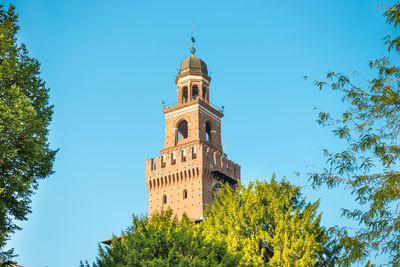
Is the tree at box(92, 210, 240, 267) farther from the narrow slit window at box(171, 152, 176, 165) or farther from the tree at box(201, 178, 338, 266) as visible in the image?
the narrow slit window at box(171, 152, 176, 165)

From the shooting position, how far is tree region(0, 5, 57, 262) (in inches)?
675

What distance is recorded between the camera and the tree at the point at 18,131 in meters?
17.2

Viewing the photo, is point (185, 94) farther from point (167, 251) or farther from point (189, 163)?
point (167, 251)

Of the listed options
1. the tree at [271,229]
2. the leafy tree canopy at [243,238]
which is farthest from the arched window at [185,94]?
the tree at [271,229]

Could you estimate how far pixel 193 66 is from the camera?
58469mm

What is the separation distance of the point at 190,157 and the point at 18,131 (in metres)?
34.6

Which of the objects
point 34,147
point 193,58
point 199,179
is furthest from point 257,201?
point 193,58

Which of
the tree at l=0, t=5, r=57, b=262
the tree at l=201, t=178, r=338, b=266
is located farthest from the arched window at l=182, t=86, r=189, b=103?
the tree at l=0, t=5, r=57, b=262

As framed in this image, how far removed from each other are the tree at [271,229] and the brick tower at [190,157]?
73.0 ft

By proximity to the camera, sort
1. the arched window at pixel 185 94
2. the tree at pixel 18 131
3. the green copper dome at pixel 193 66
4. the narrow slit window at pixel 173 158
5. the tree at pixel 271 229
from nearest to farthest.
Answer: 1. the tree at pixel 18 131
2. the tree at pixel 271 229
3. the narrow slit window at pixel 173 158
4. the arched window at pixel 185 94
5. the green copper dome at pixel 193 66

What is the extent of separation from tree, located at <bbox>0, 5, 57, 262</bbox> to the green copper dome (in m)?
38.9

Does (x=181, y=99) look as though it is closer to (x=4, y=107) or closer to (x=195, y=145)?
(x=195, y=145)

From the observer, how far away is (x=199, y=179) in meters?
50.2

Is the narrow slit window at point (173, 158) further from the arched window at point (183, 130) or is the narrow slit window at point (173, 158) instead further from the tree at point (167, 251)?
the tree at point (167, 251)
